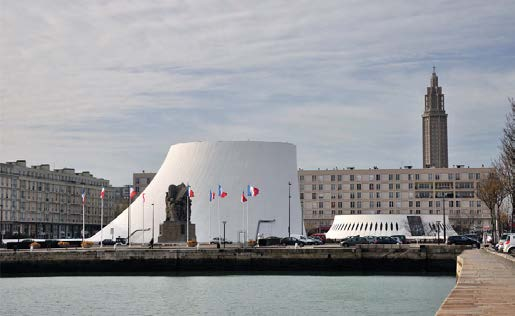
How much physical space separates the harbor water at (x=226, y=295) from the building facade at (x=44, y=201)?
239ft

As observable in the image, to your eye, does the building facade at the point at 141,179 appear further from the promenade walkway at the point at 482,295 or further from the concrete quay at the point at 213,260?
the promenade walkway at the point at 482,295

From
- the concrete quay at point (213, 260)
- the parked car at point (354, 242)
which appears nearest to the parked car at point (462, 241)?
the parked car at point (354, 242)

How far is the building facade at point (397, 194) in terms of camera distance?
14375cm

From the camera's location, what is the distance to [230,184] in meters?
95.6

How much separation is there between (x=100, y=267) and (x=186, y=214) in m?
21.1

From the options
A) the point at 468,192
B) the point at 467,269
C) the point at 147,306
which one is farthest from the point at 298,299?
the point at 468,192

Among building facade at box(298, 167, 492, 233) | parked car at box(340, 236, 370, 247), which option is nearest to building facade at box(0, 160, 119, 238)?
building facade at box(298, 167, 492, 233)

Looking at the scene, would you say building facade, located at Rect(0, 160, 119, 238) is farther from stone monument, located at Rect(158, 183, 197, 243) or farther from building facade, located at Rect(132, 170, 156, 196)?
stone monument, located at Rect(158, 183, 197, 243)

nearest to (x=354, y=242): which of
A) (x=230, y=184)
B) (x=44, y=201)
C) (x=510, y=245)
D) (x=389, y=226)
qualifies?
(x=510, y=245)

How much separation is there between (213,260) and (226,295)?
17161 mm

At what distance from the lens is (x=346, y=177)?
149 m

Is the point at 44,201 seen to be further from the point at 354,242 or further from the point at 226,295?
the point at 226,295

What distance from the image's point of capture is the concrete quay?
192 ft

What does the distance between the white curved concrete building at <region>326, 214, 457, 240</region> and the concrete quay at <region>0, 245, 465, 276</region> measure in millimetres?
34700
